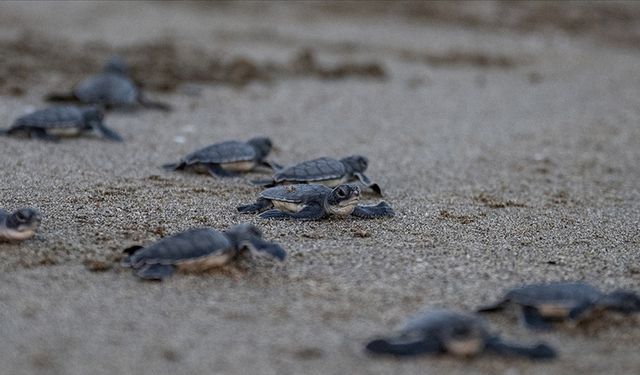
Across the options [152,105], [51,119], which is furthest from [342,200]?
[152,105]

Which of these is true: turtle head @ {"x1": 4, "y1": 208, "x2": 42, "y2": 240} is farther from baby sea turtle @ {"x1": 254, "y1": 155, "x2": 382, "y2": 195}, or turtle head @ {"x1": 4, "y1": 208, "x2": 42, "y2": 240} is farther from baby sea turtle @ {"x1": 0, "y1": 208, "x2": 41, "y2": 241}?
baby sea turtle @ {"x1": 254, "y1": 155, "x2": 382, "y2": 195}

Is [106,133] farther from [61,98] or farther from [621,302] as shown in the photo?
[621,302]

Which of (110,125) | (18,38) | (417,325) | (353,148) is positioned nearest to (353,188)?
(417,325)

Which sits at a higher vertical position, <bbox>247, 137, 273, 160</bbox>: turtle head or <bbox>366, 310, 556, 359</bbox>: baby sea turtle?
<bbox>366, 310, 556, 359</bbox>: baby sea turtle

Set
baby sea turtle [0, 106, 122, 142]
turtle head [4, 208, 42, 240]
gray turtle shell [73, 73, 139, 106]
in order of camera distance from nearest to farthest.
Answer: turtle head [4, 208, 42, 240] → baby sea turtle [0, 106, 122, 142] → gray turtle shell [73, 73, 139, 106]

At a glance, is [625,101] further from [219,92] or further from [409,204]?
[409,204]

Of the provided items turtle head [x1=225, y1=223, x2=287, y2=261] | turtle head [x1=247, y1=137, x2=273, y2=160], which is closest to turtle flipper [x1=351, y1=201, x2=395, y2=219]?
turtle head [x1=225, y1=223, x2=287, y2=261]
